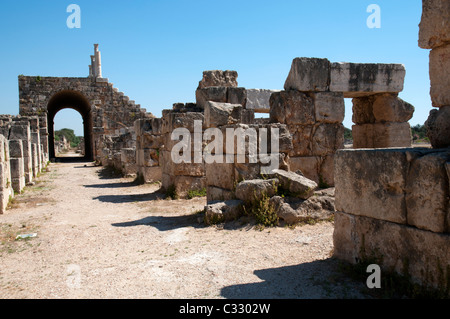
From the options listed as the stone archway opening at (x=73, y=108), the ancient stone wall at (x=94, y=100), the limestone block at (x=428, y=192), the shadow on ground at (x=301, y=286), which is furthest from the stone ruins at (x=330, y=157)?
Result: the stone archway opening at (x=73, y=108)

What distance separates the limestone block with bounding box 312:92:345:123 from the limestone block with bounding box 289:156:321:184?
36.7 inches

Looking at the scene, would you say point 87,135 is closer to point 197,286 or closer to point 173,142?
point 173,142

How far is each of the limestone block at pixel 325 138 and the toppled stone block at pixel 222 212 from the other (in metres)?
3.26

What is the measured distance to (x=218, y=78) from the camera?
31.5 ft

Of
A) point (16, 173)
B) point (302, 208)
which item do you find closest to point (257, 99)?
point (302, 208)

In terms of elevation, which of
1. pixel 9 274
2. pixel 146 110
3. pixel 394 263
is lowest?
pixel 9 274

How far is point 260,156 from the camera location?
21.3 ft

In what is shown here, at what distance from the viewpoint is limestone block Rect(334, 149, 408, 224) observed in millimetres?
3283

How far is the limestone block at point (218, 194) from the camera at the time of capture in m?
6.64

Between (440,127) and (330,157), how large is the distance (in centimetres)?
537

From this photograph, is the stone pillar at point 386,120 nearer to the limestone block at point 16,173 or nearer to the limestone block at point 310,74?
the limestone block at point 310,74

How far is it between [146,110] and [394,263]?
791 inches

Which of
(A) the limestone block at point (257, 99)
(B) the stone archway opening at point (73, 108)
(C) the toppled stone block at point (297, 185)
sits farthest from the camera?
(B) the stone archway opening at point (73, 108)
